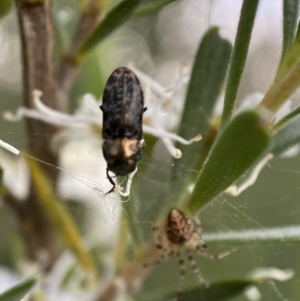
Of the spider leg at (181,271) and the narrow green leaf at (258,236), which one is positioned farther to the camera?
the spider leg at (181,271)

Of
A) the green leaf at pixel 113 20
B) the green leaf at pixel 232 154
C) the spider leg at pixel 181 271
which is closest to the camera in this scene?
the green leaf at pixel 232 154

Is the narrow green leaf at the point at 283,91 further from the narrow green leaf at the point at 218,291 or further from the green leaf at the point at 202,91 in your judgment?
the narrow green leaf at the point at 218,291

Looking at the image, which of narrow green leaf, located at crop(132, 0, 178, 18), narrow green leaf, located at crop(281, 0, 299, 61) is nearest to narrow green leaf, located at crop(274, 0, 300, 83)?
narrow green leaf, located at crop(281, 0, 299, 61)

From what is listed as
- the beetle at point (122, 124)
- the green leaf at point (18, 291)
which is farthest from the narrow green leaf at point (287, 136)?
the green leaf at point (18, 291)

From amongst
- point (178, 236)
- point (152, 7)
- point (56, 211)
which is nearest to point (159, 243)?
point (178, 236)

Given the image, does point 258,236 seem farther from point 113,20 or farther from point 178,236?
point 113,20
